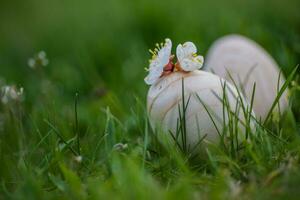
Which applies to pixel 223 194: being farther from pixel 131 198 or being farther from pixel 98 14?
pixel 98 14

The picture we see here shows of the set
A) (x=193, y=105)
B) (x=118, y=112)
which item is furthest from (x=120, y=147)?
(x=118, y=112)

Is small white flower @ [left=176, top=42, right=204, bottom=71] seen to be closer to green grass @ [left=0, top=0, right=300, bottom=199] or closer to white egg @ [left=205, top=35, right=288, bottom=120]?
green grass @ [left=0, top=0, right=300, bottom=199]

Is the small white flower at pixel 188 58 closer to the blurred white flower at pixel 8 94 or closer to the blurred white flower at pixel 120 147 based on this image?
the blurred white flower at pixel 120 147

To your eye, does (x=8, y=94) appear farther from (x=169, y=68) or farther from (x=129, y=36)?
(x=129, y=36)

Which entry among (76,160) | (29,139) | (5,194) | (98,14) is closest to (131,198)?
(76,160)

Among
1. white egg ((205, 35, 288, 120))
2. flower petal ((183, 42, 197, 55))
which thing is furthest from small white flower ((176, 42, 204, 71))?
white egg ((205, 35, 288, 120))

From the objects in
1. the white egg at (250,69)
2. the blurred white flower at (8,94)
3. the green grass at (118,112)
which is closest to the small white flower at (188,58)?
the green grass at (118,112)
